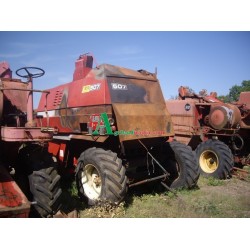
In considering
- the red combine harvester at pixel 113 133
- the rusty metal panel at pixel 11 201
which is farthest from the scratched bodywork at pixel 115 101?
the rusty metal panel at pixel 11 201

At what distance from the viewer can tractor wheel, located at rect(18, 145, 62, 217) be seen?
4.23m

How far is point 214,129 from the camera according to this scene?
30.8 ft

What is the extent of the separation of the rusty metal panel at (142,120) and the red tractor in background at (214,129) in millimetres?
3074

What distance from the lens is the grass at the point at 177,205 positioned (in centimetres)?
497

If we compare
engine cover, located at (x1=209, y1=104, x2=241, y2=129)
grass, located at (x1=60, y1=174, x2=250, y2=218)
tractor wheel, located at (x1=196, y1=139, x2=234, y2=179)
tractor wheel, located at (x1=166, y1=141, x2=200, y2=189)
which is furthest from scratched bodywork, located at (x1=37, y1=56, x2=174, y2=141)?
engine cover, located at (x1=209, y1=104, x2=241, y2=129)

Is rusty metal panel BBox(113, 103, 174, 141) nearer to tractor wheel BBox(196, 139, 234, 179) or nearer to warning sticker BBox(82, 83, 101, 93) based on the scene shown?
warning sticker BBox(82, 83, 101, 93)

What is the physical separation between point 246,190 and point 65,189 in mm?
4880

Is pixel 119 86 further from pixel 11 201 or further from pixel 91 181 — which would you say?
pixel 11 201

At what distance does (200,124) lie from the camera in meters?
10.0

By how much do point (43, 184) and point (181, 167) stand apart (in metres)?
3.60

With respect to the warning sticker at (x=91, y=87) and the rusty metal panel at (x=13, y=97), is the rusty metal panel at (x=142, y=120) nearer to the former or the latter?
the warning sticker at (x=91, y=87)

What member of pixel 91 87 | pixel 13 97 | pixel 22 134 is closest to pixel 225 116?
pixel 91 87

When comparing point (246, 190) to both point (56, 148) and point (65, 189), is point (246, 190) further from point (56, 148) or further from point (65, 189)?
point (56, 148)

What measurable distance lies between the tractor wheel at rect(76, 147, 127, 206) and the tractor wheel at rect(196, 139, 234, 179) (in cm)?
440
